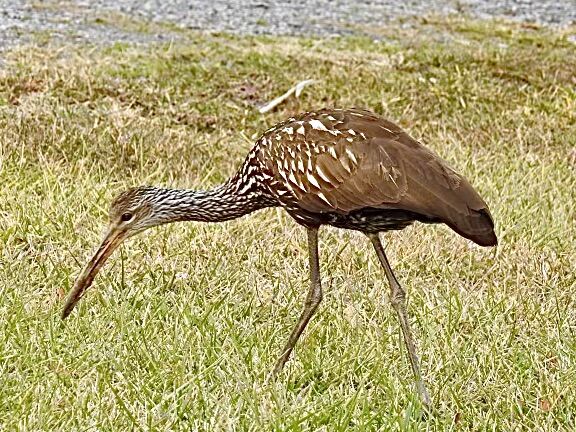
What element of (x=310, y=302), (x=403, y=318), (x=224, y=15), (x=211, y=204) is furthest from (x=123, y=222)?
(x=224, y=15)

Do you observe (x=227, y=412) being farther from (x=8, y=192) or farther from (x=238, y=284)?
(x=8, y=192)

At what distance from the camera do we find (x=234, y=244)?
5898mm

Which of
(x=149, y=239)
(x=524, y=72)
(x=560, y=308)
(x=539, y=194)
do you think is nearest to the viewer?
(x=560, y=308)

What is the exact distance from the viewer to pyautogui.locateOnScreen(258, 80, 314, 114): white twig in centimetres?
899

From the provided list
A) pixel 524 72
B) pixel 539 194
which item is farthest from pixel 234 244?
pixel 524 72

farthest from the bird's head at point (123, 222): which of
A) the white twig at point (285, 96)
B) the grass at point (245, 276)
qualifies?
the white twig at point (285, 96)

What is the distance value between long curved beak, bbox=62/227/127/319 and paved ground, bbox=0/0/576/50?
18.3 ft

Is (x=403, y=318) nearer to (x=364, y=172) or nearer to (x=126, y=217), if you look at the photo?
(x=364, y=172)

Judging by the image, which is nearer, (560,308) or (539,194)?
(560,308)

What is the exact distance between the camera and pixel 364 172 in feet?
13.8

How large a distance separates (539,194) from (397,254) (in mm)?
1480

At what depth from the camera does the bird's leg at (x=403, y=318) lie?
4.25 m

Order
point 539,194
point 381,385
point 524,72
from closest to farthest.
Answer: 1. point 381,385
2. point 539,194
3. point 524,72

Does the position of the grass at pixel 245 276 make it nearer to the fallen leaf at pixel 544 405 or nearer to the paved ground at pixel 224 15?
the fallen leaf at pixel 544 405
